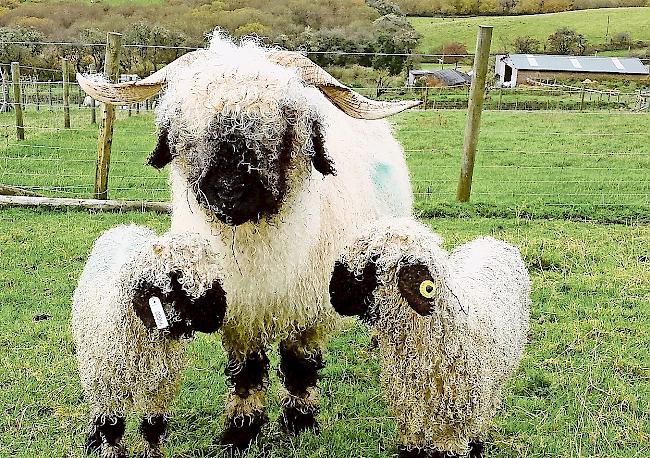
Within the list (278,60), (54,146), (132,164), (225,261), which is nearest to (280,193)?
(225,261)

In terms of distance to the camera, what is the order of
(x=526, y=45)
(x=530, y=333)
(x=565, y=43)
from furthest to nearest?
(x=565, y=43) < (x=526, y=45) < (x=530, y=333)

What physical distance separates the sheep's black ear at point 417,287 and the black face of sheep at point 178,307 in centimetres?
79

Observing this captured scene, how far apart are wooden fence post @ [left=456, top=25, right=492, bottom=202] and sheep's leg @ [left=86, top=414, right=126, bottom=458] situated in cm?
680

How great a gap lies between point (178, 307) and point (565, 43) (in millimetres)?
52751

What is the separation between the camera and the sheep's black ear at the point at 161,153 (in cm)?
300

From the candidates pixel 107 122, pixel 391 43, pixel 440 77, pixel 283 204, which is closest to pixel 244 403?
pixel 283 204

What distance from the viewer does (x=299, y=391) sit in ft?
13.3

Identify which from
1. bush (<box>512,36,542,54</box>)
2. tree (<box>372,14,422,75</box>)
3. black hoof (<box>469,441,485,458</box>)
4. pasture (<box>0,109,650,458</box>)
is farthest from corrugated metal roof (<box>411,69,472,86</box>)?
black hoof (<box>469,441,485,458</box>)

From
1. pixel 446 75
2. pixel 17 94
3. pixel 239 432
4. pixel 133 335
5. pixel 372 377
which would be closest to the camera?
pixel 133 335

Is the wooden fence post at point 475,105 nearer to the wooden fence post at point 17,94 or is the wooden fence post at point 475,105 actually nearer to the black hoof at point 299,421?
the black hoof at point 299,421

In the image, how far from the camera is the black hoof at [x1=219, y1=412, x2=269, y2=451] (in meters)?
3.91

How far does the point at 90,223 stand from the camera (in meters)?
8.28

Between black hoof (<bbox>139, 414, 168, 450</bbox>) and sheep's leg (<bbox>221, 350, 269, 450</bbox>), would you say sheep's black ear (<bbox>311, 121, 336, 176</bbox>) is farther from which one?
black hoof (<bbox>139, 414, 168, 450</bbox>)

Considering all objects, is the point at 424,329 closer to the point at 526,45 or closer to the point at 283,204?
the point at 283,204
